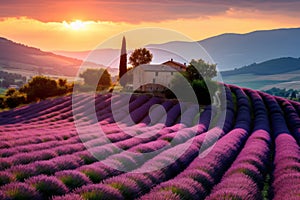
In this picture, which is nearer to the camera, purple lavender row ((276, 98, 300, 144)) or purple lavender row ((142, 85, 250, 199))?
purple lavender row ((142, 85, 250, 199))

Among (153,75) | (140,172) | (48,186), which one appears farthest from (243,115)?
(153,75)

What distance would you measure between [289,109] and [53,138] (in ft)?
107

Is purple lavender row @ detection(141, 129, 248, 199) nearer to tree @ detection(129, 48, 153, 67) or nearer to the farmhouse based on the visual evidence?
the farmhouse

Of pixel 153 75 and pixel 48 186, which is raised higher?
pixel 153 75

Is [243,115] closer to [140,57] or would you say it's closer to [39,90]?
[39,90]

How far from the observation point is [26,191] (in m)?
6.25

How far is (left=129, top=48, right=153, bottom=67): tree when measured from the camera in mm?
91062

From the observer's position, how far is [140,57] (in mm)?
91375

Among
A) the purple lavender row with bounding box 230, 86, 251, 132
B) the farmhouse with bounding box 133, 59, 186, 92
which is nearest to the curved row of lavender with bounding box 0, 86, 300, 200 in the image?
the purple lavender row with bounding box 230, 86, 251, 132

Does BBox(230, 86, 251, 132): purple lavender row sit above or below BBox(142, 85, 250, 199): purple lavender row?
below

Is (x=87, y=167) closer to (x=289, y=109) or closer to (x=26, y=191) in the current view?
(x=26, y=191)

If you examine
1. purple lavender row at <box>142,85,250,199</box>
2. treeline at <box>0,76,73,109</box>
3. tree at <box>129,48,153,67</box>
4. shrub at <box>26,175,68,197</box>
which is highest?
tree at <box>129,48,153,67</box>

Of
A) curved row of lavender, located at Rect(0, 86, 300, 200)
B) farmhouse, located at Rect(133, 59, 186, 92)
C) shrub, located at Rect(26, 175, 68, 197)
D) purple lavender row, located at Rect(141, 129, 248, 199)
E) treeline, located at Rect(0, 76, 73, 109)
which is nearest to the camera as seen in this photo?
shrub, located at Rect(26, 175, 68, 197)

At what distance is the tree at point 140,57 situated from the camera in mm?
91062
